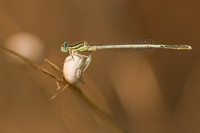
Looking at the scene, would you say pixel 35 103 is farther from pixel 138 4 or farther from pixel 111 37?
pixel 138 4

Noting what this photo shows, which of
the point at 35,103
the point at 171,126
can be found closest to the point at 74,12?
the point at 35,103

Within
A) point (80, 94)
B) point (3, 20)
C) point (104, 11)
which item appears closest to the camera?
point (80, 94)

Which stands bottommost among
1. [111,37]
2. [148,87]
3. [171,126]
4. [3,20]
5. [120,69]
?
[171,126]

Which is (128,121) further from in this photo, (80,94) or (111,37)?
(80,94)

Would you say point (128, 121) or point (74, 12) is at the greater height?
point (74, 12)

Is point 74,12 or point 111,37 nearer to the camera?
point 111,37

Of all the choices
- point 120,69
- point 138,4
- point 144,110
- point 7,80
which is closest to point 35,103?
point 7,80

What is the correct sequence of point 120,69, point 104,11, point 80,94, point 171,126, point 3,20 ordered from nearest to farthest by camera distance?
point 80,94 < point 3,20 < point 171,126 < point 120,69 < point 104,11
